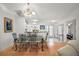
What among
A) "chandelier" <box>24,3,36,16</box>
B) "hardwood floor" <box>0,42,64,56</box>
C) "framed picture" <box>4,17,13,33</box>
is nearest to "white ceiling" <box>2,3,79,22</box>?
"chandelier" <box>24,3,36,16</box>

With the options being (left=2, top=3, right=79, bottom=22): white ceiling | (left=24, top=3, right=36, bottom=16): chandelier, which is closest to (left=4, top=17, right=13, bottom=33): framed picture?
(left=2, top=3, right=79, bottom=22): white ceiling

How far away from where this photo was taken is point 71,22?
2031mm

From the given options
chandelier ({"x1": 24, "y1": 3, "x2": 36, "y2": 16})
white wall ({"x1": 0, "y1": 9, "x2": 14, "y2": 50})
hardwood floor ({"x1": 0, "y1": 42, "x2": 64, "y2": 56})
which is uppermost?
chandelier ({"x1": 24, "y1": 3, "x2": 36, "y2": 16})

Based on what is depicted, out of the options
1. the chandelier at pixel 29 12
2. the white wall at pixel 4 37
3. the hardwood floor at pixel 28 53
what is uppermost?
the chandelier at pixel 29 12

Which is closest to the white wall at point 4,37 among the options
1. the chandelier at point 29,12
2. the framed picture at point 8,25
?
the framed picture at point 8,25

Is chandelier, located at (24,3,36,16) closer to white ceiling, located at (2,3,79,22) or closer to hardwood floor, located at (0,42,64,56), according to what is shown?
white ceiling, located at (2,3,79,22)

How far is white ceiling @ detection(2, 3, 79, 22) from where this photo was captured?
186 centimetres

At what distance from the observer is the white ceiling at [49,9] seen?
73.1 inches

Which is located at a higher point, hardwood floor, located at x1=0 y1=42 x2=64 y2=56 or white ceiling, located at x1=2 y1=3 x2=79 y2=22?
white ceiling, located at x1=2 y1=3 x2=79 y2=22

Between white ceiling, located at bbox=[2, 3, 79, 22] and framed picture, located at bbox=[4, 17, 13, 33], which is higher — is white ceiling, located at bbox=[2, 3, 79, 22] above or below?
above

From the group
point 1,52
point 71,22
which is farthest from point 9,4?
point 71,22

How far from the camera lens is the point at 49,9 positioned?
1962 mm

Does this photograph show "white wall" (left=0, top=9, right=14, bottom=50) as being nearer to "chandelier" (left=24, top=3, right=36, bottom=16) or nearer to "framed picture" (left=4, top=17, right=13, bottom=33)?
"framed picture" (left=4, top=17, right=13, bottom=33)

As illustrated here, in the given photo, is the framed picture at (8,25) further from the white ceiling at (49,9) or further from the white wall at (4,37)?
the white ceiling at (49,9)
